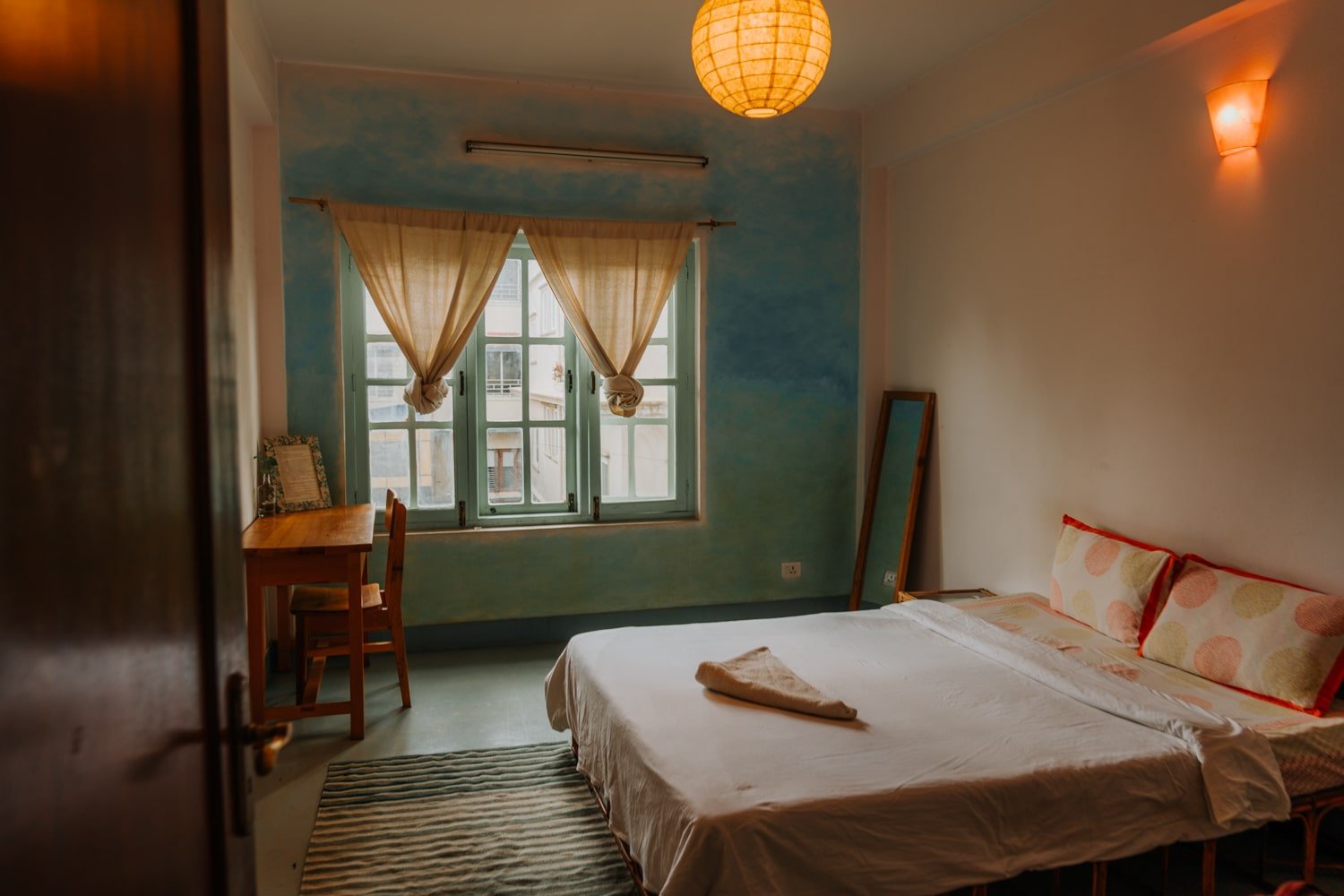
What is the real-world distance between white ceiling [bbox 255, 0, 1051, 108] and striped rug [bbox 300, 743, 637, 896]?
9.63 ft

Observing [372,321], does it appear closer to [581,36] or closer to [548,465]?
[548,465]

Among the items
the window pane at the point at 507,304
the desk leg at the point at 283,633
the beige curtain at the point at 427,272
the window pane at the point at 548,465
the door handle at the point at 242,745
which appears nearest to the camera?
the door handle at the point at 242,745

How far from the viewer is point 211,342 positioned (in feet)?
3.08

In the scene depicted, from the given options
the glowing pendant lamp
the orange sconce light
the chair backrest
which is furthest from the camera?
the chair backrest

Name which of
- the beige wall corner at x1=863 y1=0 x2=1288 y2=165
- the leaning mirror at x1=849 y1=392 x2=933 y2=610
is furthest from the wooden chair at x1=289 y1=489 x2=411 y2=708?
the beige wall corner at x1=863 y1=0 x2=1288 y2=165

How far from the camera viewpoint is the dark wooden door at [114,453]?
0.58 meters

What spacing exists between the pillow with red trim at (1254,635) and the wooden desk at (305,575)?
9.23 feet

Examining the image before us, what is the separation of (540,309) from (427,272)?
0.63 meters

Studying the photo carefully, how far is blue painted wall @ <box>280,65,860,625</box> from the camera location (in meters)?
4.31

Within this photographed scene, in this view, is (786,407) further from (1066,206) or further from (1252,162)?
(1252,162)

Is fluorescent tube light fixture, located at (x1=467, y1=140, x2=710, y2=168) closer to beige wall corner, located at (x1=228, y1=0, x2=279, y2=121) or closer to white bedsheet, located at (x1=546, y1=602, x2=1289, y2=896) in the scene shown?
beige wall corner, located at (x1=228, y1=0, x2=279, y2=121)

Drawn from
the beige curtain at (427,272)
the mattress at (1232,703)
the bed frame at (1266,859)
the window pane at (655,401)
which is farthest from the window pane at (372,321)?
the mattress at (1232,703)

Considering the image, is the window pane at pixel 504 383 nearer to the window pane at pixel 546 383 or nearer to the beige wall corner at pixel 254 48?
the window pane at pixel 546 383

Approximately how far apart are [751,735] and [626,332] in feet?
8.80
